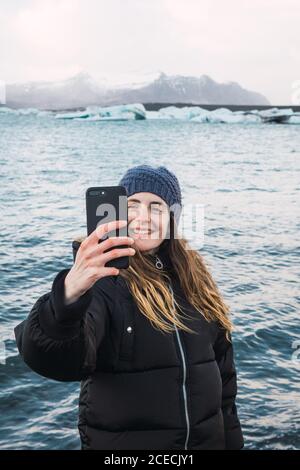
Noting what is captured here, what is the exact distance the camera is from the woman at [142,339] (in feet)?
8.21

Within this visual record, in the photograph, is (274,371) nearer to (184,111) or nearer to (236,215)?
(236,215)

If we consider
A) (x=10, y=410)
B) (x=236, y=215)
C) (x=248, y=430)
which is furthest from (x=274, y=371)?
(x=236, y=215)

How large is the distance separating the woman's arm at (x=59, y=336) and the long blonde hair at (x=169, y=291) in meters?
0.34

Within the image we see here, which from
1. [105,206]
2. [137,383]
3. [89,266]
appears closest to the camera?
[89,266]

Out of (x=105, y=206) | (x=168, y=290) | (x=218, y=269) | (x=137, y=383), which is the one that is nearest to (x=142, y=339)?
(x=137, y=383)

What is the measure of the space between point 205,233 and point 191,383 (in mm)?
18188

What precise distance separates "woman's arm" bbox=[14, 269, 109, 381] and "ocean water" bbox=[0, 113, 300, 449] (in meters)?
4.57

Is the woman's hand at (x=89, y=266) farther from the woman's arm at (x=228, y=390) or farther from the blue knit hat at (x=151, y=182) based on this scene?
the woman's arm at (x=228, y=390)

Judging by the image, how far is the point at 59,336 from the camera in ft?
8.21

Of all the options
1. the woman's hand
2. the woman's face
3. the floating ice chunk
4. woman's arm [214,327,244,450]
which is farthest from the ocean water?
the floating ice chunk

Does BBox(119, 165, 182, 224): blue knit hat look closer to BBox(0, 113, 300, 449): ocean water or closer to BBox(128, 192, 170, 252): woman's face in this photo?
BBox(128, 192, 170, 252): woman's face

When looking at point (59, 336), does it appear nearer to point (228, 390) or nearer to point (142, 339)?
point (142, 339)

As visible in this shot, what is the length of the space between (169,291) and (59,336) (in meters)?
0.88
